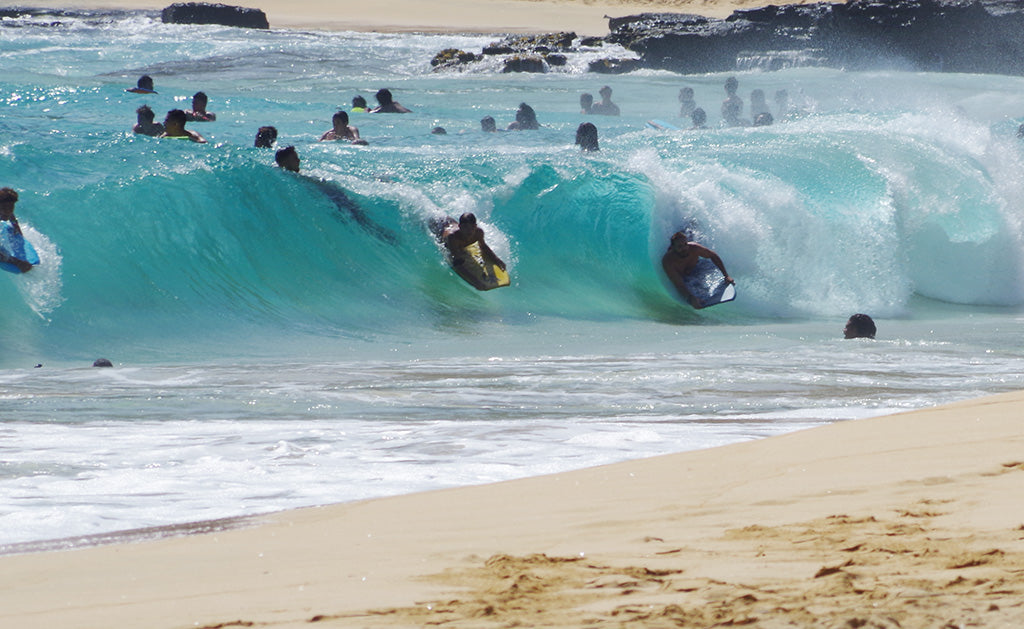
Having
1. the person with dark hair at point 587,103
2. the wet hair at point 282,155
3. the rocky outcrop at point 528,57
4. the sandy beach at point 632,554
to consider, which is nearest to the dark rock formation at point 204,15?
the rocky outcrop at point 528,57

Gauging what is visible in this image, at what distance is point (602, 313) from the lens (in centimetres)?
1082

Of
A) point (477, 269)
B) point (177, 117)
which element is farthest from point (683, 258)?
point (177, 117)

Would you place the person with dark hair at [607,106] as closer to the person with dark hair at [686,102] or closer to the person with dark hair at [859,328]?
the person with dark hair at [686,102]

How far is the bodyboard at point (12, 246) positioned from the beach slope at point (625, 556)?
6310 mm

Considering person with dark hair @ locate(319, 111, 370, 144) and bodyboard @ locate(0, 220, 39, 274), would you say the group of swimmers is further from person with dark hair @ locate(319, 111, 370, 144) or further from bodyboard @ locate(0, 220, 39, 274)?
bodyboard @ locate(0, 220, 39, 274)

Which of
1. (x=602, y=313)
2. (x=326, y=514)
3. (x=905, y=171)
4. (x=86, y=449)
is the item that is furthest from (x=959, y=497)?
Result: (x=905, y=171)

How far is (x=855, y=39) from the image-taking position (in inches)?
1336

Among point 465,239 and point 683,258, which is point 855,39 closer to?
point 683,258

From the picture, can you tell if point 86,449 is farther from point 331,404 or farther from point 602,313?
point 602,313

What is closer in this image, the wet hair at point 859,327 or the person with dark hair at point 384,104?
the wet hair at point 859,327

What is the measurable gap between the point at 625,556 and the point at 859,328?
617 cm

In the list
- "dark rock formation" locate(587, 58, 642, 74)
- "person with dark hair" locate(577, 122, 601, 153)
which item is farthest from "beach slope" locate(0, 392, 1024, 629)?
"dark rock formation" locate(587, 58, 642, 74)

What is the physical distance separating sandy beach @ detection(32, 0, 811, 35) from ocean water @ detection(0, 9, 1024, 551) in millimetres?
31781

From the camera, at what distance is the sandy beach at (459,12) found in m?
48.7
